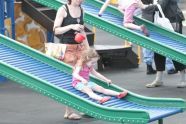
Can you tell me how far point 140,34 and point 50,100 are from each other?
6.82ft

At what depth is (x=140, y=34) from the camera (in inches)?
453

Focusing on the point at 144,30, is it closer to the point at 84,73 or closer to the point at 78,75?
the point at 84,73

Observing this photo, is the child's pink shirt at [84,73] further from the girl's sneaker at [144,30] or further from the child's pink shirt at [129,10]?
the child's pink shirt at [129,10]

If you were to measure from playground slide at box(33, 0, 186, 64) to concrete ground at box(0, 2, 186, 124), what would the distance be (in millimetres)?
859

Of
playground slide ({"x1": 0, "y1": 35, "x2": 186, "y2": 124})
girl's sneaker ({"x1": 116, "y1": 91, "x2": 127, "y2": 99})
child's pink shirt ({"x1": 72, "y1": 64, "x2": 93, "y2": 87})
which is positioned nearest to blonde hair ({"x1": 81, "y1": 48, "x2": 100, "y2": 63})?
child's pink shirt ({"x1": 72, "y1": 64, "x2": 93, "y2": 87})

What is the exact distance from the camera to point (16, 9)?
534 inches

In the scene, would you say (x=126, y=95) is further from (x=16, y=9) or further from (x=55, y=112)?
(x=16, y=9)

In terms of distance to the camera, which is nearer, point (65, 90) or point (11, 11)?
point (65, 90)

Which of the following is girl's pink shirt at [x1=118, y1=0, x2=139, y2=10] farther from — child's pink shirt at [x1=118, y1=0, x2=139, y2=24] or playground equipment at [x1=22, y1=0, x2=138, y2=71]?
playground equipment at [x1=22, y1=0, x2=138, y2=71]

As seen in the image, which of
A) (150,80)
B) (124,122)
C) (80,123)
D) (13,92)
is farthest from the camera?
(150,80)

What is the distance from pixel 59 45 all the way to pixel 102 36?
11.3m

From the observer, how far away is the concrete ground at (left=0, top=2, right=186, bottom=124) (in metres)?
9.47

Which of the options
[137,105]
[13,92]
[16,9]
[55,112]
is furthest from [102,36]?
[137,105]

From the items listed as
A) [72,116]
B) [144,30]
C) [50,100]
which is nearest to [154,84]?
[144,30]
